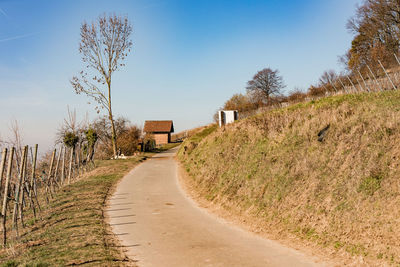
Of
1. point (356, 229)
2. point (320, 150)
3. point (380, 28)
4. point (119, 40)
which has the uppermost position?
point (380, 28)

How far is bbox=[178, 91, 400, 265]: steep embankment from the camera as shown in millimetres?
7032

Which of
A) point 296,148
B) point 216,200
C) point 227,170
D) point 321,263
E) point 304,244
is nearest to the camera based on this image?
point 321,263

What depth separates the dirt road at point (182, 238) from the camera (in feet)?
22.9

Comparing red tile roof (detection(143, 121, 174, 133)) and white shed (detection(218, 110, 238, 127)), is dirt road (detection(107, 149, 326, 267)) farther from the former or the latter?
red tile roof (detection(143, 121, 174, 133))

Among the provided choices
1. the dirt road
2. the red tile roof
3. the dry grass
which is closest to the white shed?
the dirt road

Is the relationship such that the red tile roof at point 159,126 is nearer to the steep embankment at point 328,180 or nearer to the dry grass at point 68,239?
the steep embankment at point 328,180

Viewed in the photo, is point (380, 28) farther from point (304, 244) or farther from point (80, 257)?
point (80, 257)

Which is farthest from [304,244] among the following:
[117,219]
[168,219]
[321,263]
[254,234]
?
[117,219]

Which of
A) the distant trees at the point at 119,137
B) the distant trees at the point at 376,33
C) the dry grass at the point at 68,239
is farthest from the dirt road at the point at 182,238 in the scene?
the distant trees at the point at 376,33

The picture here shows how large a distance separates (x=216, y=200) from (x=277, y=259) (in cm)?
639

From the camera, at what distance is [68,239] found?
8445mm

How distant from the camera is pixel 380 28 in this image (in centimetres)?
4834

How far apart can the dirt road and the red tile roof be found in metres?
45.2

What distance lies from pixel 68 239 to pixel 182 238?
336 cm
